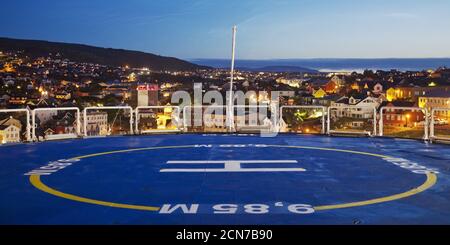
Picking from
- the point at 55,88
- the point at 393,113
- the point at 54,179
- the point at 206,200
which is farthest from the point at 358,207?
the point at 55,88

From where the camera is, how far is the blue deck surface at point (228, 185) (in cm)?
555

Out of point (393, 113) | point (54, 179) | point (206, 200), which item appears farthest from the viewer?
point (393, 113)

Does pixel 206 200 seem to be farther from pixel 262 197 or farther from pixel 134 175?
pixel 134 175

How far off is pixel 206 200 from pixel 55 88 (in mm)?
57089

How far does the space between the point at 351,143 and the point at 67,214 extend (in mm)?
8283

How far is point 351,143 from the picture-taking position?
12422 mm

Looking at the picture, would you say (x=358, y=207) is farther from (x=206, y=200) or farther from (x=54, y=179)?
(x=54, y=179)

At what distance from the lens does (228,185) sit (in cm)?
726

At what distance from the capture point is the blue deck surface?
5547 mm
